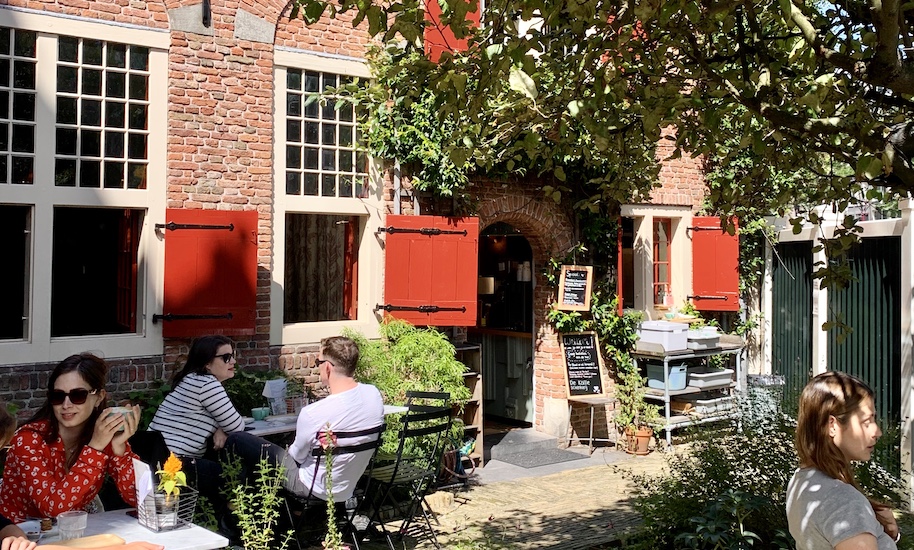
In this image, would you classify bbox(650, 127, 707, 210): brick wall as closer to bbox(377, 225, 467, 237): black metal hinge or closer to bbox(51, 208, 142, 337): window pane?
bbox(377, 225, 467, 237): black metal hinge

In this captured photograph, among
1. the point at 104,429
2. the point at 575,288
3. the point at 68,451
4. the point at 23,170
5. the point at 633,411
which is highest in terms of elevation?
the point at 23,170

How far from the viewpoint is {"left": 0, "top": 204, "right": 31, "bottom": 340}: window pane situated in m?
7.41

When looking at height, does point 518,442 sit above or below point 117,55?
below

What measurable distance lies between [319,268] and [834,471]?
7.01 meters

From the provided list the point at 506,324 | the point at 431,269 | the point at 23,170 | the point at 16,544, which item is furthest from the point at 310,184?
the point at 16,544

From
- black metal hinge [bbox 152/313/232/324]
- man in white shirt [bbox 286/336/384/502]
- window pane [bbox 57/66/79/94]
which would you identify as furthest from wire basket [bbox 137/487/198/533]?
window pane [bbox 57/66/79/94]

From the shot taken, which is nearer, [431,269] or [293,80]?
[293,80]

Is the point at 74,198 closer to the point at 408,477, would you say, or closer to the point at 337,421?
the point at 337,421

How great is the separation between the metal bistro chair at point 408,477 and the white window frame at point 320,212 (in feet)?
5.20

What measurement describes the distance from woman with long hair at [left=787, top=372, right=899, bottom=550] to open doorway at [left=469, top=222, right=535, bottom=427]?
8362 millimetres

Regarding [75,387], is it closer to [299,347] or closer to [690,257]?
[299,347]

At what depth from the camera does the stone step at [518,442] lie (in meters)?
10.4

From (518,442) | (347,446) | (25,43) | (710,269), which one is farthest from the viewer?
(710,269)

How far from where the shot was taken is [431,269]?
9.28 m
